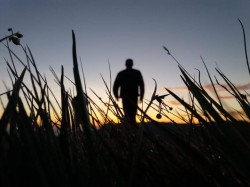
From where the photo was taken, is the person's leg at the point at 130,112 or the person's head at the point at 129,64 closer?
the person's leg at the point at 130,112

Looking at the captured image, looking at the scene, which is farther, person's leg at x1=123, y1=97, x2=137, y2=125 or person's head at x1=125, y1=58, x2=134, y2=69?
person's head at x1=125, y1=58, x2=134, y2=69

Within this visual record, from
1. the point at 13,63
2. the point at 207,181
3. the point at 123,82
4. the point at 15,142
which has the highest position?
the point at 123,82

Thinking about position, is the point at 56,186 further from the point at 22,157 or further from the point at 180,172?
the point at 180,172

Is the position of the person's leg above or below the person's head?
below

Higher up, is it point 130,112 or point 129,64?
point 129,64

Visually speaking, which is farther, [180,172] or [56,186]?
[180,172]

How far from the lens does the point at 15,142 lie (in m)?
0.53

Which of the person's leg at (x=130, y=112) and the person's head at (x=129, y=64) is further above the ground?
the person's head at (x=129, y=64)

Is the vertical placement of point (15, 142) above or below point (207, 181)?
above

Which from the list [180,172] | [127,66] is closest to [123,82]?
[127,66]

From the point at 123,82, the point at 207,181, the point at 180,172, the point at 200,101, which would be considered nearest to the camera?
the point at 200,101

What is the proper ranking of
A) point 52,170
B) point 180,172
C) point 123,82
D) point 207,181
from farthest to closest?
point 123,82
point 180,172
point 207,181
point 52,170

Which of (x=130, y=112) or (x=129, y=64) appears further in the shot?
(x=129, y=64)

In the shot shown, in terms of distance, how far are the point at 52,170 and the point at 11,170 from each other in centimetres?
10
